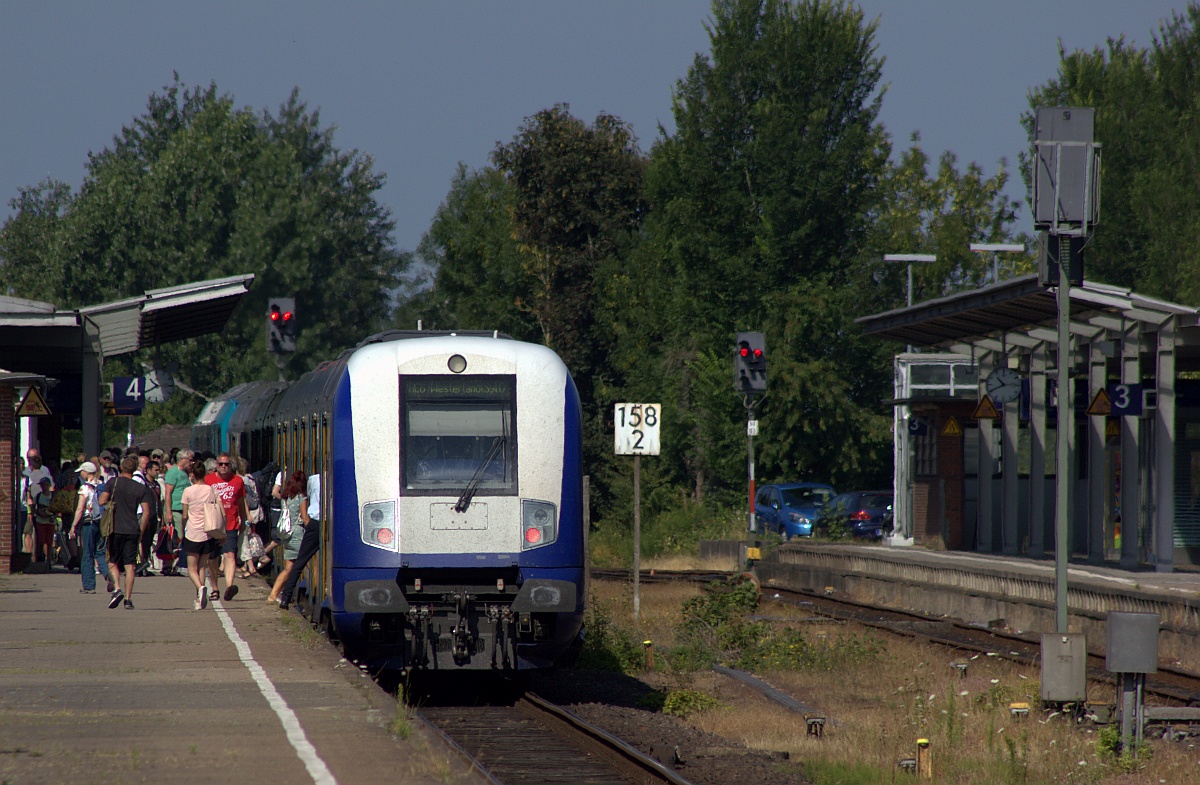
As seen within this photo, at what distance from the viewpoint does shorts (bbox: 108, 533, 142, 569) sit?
18594 mm

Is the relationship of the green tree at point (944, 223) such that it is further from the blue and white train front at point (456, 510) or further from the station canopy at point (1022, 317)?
the blue and white train front at point (456, 510)

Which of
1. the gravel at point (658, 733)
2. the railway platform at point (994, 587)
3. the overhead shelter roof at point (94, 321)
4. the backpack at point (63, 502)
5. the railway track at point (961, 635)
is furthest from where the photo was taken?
the overhead shelter roof at point (94, 321)

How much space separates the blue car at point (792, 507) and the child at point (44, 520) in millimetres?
19823

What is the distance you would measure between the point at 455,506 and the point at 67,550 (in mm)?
14227

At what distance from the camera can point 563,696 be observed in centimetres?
1553

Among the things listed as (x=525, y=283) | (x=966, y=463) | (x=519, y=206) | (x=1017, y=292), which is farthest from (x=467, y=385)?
(x=525, y=283)

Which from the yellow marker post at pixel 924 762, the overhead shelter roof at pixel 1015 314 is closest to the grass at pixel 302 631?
the yellow marker post at pixel 924 762

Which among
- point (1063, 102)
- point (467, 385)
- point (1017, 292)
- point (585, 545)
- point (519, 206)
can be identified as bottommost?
point (585, 545)

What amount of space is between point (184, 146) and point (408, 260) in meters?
27.7

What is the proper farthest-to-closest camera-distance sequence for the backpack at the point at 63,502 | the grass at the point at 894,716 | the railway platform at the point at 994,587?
1. the backpack at the point at 63,502
2. the railway platform at the point at 994,587
3. the grass at the point at 894,716

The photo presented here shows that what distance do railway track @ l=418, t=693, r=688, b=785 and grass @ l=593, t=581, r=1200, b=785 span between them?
126 cm

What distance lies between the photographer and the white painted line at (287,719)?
8945 millimetres

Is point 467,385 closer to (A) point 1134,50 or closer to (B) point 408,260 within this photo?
(A) point 1134,50

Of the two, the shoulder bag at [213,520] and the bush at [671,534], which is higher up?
the shoulder bag at [213,520]
